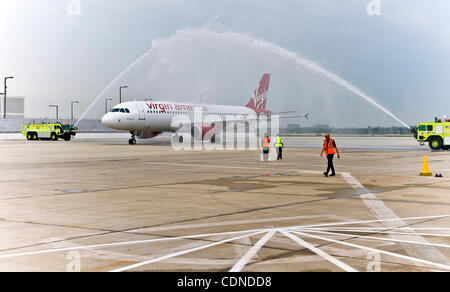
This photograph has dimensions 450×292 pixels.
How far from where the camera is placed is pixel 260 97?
7225 centimetres

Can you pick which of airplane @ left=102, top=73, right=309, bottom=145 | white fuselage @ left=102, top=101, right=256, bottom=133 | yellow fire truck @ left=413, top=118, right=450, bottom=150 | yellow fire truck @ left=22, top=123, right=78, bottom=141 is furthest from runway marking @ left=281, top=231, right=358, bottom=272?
yellow fire truck @ left=22, top=123, right=78, bottom=141

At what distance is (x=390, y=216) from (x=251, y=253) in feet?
16.0

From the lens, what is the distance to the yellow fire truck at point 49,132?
72.5 m

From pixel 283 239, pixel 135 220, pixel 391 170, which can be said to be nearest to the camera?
pixel 283 239

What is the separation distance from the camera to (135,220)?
36.2ft

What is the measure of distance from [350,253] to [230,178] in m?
12.6

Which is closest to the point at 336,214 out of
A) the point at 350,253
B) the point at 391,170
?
the point at 350,253

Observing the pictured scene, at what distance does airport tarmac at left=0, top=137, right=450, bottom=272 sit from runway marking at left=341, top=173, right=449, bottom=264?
2 centimetres

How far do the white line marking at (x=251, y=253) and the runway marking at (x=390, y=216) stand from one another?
2.21m

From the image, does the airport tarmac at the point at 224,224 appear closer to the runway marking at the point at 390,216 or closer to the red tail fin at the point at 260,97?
the runway marking at the point at 390,216

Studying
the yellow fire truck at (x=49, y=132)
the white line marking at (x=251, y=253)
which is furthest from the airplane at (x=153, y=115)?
the white line marking at (x=251, y=253)

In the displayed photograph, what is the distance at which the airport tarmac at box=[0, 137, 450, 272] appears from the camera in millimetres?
7484

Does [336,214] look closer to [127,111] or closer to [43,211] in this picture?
[43,211]
